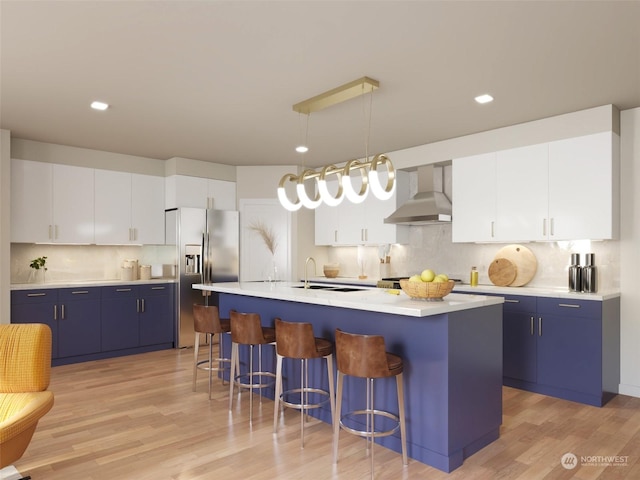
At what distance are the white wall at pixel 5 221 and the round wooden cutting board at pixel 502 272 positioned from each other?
527cm

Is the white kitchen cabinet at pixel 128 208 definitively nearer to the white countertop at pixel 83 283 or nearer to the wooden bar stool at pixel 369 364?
the white countertop at pixel 83 283

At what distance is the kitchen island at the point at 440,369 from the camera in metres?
2.77

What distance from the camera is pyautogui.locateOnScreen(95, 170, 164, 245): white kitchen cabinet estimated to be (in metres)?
5.95

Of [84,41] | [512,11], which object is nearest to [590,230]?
[512,11]

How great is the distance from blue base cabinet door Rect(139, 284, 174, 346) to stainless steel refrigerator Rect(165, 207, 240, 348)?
14 centimetres

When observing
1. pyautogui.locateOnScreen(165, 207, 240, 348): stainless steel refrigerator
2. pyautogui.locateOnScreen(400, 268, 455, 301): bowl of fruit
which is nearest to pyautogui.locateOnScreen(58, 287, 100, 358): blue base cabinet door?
pyautogui.locateOnScreen(165, 207, 240, 348): stainless steel refrigerator

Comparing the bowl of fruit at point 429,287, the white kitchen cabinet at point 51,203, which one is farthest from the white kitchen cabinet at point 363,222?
the white kitchen cabinet at point 51,203

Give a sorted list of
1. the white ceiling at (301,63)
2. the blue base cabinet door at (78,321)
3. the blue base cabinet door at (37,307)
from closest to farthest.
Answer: the white ceiling at (301,63) → the blue base cabinet door at (37,307) → the blue base cabinet door at (78,321)

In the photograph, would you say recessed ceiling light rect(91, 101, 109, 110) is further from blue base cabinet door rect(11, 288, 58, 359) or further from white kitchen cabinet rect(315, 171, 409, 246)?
white kitchen cabinet rect(315, 171, 409, 246)

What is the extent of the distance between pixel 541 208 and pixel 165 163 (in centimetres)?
491

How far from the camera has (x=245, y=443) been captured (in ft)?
10.2

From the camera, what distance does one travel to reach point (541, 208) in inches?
177

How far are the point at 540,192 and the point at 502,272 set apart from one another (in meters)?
0.97

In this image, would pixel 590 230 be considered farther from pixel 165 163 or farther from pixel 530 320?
pixel 165 163
